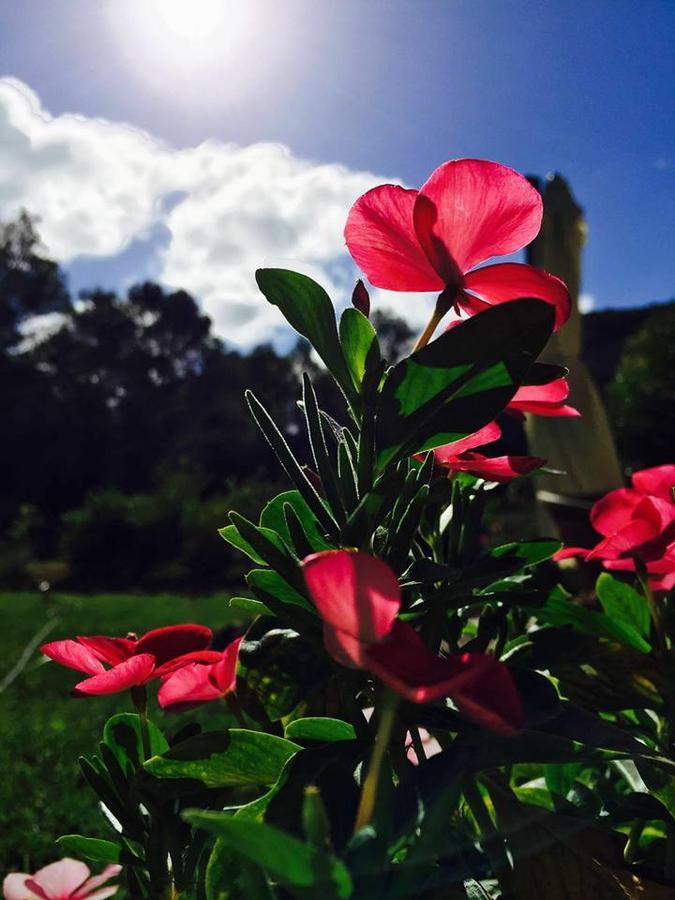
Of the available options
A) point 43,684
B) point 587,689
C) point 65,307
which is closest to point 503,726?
point 587,689

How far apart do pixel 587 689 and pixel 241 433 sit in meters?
17.0

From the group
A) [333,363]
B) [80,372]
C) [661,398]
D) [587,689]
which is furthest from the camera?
[80,372]

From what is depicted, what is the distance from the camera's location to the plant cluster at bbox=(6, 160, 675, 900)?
276 millimetres

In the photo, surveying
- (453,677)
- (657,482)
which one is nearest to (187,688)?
(453,677)

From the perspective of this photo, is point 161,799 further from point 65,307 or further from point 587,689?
point 65,307

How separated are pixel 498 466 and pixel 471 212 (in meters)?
0.16

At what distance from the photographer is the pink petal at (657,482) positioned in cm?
61

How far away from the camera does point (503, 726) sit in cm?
27

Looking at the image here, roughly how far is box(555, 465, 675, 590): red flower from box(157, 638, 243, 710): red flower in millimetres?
254

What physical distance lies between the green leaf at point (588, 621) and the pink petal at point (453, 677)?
26 cm

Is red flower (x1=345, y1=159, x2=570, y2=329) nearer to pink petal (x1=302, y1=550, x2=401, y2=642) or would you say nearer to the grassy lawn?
pink petal (x1=302, y1=550, x2=401, y2=642)

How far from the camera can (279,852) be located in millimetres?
231

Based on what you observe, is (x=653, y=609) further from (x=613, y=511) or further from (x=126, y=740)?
(x=126, y=740)

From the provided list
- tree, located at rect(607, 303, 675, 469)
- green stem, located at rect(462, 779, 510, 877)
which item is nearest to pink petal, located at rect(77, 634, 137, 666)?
green stem, located at rect(462, 779, 510, 877)
